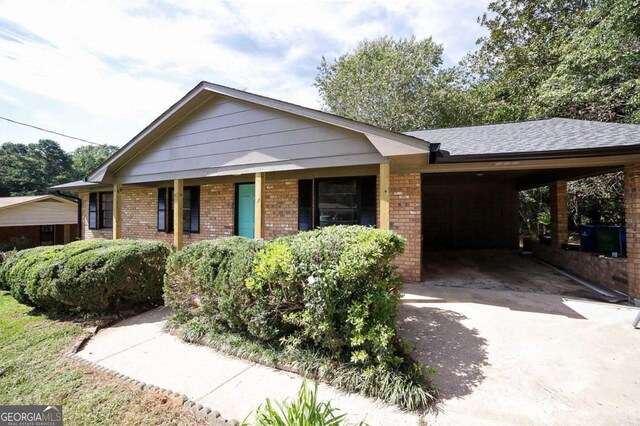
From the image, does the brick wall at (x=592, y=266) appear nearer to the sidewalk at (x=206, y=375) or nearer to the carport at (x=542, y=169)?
the carport at (x=542, y=169)

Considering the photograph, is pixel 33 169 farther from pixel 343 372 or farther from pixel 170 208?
pixel 343 372

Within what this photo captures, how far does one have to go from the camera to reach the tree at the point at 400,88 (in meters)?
16.0

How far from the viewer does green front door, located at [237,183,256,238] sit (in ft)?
26.7

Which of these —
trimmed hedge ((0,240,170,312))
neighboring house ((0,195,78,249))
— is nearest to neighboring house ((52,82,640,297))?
trimmed hedge ((0,240,170,312))

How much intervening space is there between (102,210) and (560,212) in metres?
16.1

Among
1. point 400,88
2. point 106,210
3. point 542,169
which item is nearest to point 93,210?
point 106,210

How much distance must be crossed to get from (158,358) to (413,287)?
4531mm

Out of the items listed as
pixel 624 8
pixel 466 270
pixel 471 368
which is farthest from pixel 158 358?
pixel 624 8

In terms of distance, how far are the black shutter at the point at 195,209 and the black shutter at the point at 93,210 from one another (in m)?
5.37

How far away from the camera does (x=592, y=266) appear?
19.6 feet

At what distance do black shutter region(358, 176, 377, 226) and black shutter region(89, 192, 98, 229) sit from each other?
11.2 m

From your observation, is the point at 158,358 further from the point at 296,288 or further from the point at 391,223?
the point at 391,223

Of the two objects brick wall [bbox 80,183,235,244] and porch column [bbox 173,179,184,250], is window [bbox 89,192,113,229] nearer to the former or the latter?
brick wall [bbox 80,183,235,244]

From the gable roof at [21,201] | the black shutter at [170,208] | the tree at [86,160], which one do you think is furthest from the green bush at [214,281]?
the tree at [86,160]
